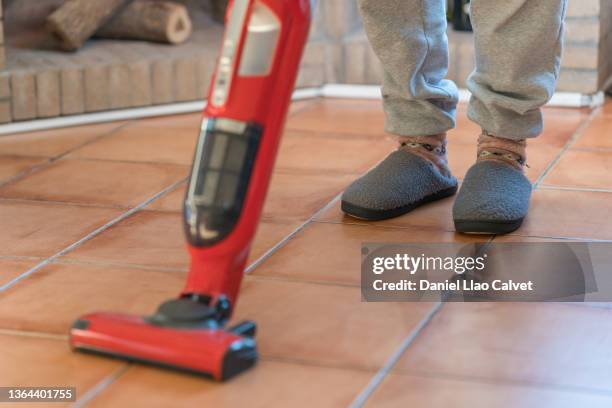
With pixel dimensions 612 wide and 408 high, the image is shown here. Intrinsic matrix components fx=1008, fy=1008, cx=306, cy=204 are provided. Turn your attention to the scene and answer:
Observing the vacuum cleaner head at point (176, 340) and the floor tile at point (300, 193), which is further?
the floor tile at point (300, 193)

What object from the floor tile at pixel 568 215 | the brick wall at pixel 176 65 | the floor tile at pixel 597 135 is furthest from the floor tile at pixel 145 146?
the floor tile at pixel 597 135

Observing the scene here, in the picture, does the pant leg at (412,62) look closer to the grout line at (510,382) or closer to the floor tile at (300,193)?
the floor tile at (300,193)

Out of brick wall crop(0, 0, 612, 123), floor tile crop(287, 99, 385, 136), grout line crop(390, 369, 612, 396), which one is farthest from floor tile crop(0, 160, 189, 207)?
grout line crop(390, 369, 612, 396)

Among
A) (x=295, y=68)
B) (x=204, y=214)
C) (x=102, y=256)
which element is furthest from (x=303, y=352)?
(x=102, y=256)

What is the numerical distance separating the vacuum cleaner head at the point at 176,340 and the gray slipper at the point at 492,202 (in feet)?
1.67

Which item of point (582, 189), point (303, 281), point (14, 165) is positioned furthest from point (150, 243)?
point (582, 189)

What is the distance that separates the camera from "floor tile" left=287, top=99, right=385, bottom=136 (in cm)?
222

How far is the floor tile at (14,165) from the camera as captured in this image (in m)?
1.85

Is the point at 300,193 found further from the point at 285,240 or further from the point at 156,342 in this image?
the point at 156,342

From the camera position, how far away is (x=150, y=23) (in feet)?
7.99

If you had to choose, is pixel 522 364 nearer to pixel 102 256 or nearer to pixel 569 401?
pixel 569 401

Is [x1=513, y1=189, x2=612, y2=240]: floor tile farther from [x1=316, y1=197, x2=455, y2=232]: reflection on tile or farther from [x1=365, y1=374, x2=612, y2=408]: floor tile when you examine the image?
[x1=365, y1=374, x2=612, y2=408]: floor tile

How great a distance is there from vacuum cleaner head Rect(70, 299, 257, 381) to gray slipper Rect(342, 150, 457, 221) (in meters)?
0.53

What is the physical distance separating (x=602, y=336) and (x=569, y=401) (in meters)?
0.17
